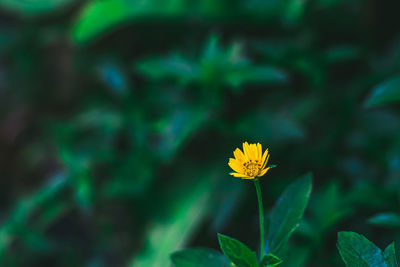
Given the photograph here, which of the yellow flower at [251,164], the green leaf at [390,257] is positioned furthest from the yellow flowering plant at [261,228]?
the green leaf at [390,257]

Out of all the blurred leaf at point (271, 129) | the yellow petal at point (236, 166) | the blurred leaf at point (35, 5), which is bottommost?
the yellow petal at point (236, 166)

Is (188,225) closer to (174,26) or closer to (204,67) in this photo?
(204,67)

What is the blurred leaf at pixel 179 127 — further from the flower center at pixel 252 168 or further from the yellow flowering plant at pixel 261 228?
the flower center at pixel 252 168

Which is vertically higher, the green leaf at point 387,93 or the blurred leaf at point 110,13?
the blurred leaf at point 110,13

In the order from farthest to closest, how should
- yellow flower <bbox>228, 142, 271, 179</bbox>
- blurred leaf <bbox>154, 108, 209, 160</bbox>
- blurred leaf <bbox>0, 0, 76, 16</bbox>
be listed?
blurred leaf <bbox>0, 0, 76, 16</bbox>
blurred leaf <bbox>154, 108, 209, 160</bbox>
yellow flower <bbox>228, 142, 271, 179</bbox>

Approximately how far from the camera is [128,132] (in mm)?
1383

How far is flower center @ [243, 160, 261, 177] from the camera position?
52 cm

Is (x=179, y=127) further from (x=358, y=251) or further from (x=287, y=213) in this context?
(x=358, y=251)

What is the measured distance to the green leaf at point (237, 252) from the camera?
1.78 ft

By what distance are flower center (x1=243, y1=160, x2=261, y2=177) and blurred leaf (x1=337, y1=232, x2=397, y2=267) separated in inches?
5.4

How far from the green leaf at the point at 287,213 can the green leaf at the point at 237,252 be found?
40 mm

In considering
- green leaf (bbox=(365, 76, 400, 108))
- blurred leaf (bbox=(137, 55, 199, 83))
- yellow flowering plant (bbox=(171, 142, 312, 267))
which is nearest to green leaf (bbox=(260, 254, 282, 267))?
yellow flowering plant (bbox=(171, 142, 312, 267))

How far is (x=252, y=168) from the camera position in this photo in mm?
518

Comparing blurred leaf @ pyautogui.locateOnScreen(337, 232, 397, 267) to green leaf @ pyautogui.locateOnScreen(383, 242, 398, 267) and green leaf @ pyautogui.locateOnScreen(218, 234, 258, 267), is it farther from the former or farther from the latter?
green leaf @ pyautogui.locateOnScreen(218, 234, 258, 267)
